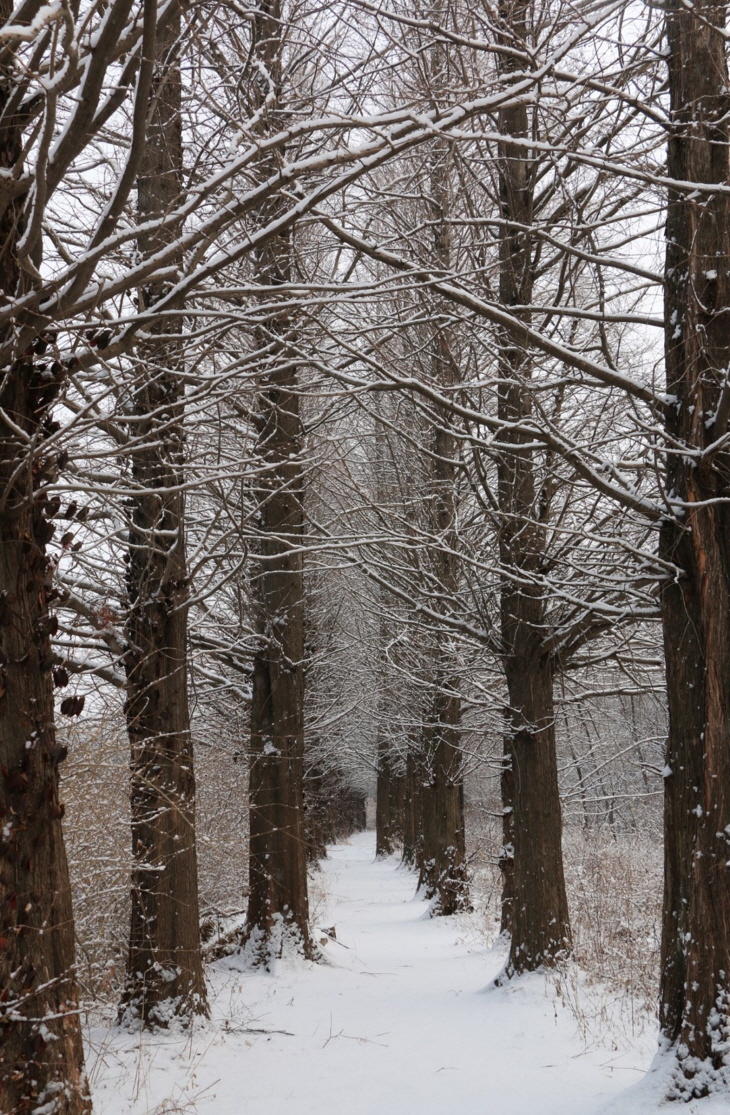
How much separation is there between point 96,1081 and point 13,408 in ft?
13.9

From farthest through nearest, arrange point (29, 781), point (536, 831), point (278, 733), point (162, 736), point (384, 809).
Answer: point (384, 809) < point (278, 733) < point (536, 831) < point (162, 736) < point (29, 781)

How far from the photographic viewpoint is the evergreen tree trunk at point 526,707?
8.23m

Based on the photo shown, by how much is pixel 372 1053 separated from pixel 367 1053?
0.04 meters

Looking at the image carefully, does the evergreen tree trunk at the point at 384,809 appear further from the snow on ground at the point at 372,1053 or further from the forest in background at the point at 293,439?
the snow on ground at the point at 372,1053

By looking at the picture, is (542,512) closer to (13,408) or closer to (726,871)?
(726,871)

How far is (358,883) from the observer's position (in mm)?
22719

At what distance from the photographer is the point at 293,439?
7.72 metres

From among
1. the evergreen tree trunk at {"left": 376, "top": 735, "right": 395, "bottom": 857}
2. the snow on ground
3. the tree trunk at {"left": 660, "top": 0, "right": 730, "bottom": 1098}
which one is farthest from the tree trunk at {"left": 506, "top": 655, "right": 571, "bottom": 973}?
the evergreen tree trunk at {"left": 376, "top": 735, "right": 395, "bottom": 857}

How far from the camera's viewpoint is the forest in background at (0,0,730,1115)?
3660 millimetres

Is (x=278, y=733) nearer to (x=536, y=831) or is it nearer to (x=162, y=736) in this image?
(x=536, y=831)

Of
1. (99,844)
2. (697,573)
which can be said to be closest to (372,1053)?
(99,844)

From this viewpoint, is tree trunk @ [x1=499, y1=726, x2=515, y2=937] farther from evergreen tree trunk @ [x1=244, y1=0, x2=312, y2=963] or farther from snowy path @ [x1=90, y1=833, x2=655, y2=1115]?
evergreen tree trunk @ [x1=244, y1=0, x2=312, y2=963]

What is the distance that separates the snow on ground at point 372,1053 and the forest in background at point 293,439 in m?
0.42

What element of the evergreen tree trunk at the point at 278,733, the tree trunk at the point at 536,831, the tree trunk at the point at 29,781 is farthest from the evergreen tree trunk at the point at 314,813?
the tree trunk at the point at 29,781
